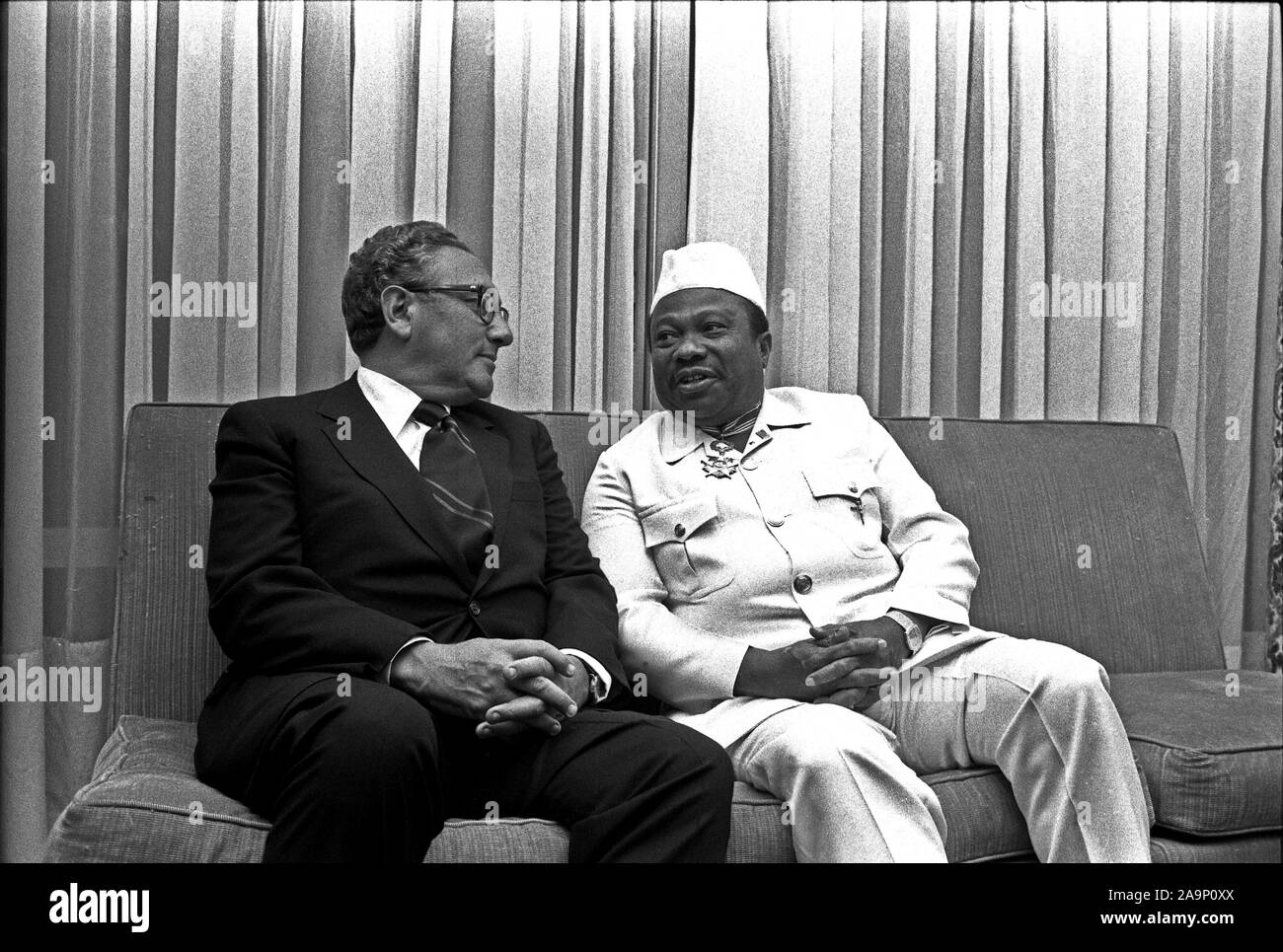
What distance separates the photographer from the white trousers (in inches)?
A: 66.8

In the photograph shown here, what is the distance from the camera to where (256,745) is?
1.62 meters

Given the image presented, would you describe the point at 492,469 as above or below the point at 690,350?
below

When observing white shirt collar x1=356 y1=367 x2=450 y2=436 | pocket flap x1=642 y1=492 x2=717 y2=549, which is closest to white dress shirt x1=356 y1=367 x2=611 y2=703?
white shirt collar x1=356 y1=367 x2=450 y2=436

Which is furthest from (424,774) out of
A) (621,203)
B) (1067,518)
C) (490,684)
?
(621,203)

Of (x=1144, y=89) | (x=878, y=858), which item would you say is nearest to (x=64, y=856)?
(x=878, y=858)

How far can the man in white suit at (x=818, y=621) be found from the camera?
177cm

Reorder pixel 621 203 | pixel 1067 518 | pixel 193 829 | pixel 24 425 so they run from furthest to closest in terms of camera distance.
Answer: pixel 621 203
pixel 24 425
pixel 1067 518
pixel 193 829

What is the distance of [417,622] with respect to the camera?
186 centimetres

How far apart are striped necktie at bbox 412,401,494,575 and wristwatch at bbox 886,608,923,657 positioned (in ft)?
2.31

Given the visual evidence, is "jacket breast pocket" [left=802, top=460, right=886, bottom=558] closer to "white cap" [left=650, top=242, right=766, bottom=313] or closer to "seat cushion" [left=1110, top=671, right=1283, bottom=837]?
"white cap" [left=650, top=242, right=766, bottom=313]

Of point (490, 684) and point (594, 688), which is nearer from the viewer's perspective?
point (490, 684)

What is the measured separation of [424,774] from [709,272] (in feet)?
3.85

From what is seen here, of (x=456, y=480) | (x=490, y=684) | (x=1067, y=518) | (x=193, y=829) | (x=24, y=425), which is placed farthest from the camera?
(x=24, y=425)

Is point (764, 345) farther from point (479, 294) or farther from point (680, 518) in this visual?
point (479, 294)
